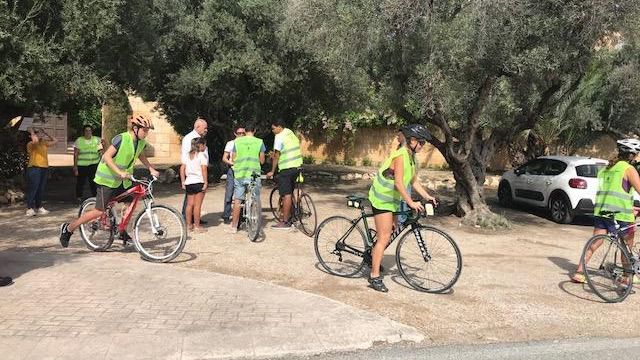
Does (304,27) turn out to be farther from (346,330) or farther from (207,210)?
(346,330)

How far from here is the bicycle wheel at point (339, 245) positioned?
7107 millimetres

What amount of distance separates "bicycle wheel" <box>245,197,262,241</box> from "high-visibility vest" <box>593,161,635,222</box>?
456cm

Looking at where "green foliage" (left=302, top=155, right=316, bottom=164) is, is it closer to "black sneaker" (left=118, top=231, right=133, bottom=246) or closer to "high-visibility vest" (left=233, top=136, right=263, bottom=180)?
"high-visibility vest" (left=233, top=136, right=263, bottom=180)

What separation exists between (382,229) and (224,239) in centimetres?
334

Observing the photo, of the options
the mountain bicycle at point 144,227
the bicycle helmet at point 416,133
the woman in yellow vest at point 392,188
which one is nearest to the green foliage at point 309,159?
the mountain bicycle at point 144,227

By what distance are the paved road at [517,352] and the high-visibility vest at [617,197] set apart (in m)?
2.04

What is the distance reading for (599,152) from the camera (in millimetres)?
23688

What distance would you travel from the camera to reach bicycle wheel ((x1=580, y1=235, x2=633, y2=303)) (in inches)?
269

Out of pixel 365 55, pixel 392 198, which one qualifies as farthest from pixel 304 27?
pixel 392 198

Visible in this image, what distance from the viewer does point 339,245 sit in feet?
23.7

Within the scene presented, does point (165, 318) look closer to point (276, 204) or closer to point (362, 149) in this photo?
point (276, 204)

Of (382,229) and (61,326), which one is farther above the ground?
(382,229)

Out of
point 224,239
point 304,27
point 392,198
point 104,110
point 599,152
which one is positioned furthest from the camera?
point 104,110

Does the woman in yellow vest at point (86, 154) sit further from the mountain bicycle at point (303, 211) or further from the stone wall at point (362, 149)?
the stone wall at point (362, 149)
